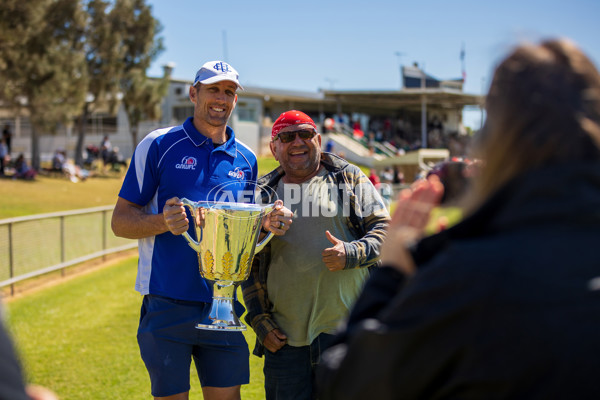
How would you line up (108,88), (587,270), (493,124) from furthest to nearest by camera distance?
(108,88)
(493,124)
(587,270)

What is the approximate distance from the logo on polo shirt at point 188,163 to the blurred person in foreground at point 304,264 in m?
0.50

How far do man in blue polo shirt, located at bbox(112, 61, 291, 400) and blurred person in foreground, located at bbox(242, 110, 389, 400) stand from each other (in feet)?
0.81

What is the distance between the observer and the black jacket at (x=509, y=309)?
1307 millimetres

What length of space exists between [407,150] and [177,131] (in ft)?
162

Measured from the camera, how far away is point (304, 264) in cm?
379

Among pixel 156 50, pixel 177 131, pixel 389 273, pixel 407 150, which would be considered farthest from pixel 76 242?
pixel 407 150

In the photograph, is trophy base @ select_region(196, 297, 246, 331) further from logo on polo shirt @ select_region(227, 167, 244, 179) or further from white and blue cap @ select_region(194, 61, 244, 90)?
white and blue cap @ select_region(194, 61, 244, 90)

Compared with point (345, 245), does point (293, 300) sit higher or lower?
lower

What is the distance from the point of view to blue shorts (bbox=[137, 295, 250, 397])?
360 centimetres

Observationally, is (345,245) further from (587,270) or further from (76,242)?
(76,242)

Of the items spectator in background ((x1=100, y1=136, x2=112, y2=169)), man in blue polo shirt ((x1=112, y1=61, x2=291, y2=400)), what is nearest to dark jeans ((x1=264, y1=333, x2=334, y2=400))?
man in blue polo shirt ((x1=112, y1=61, x2=291, y2=400))

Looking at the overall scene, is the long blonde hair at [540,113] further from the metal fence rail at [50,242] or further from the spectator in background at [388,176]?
the spectator in background at [388,176]

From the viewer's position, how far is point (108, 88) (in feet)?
135

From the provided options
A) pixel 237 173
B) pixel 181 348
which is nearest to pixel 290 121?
pixel 237 173
